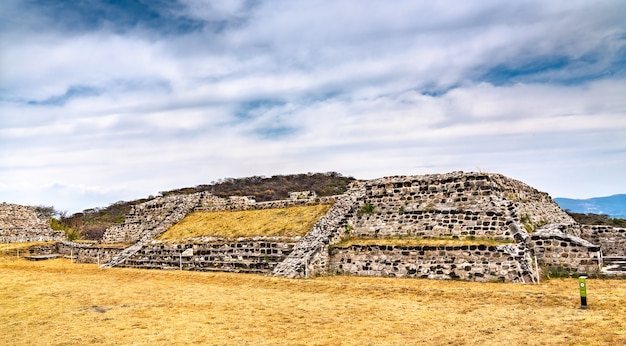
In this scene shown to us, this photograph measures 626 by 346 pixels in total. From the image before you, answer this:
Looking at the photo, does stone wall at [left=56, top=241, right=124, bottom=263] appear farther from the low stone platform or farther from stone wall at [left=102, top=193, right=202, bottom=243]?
stone wall at [left=102, top=193, right=202, bottom=243]

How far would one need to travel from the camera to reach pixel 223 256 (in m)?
22.1

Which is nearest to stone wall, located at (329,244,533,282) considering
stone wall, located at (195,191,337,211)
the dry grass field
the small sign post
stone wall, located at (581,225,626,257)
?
the dry grass field

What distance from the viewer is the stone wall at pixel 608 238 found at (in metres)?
20.4

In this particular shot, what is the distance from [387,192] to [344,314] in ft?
35.7

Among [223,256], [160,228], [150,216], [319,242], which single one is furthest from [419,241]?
[150,216]

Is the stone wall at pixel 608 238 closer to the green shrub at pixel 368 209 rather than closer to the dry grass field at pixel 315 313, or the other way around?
the dry grass field at pixel 315 313

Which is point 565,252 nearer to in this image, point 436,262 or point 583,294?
point 436,262

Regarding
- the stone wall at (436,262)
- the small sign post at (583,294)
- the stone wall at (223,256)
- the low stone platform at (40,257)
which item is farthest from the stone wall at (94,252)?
the small sign post at (583,294)

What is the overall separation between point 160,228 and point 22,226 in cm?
1636

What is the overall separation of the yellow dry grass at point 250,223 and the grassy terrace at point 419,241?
2.74 metres

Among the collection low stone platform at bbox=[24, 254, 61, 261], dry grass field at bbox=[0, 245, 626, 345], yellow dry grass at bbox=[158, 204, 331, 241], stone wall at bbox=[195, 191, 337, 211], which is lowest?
dry grass field at bbox=[0, 245, 626, 345]

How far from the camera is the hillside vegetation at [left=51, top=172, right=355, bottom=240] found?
66.3 meters

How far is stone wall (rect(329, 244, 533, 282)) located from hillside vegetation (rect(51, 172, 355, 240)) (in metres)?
43.6

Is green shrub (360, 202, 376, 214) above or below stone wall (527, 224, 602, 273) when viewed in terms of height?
above
